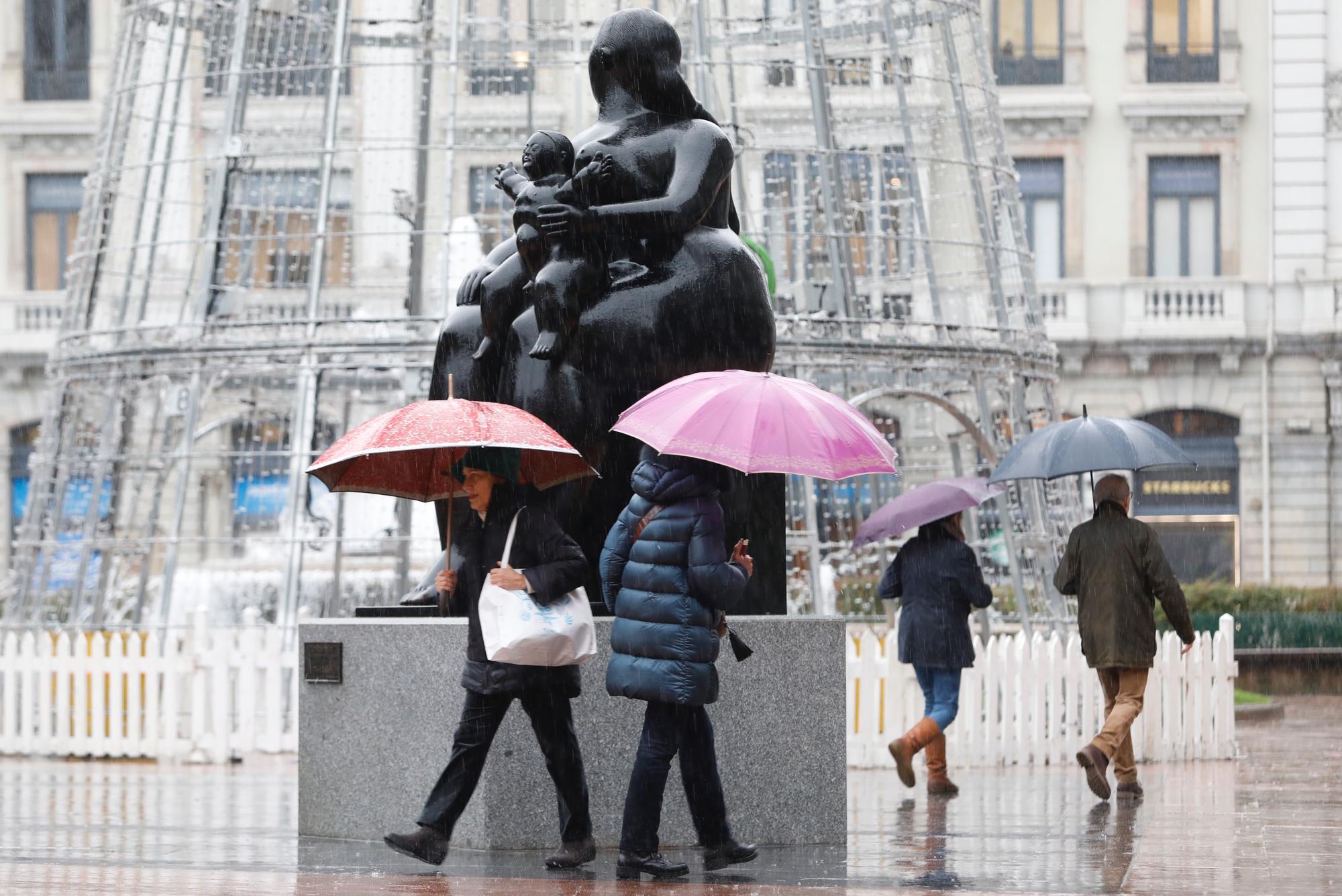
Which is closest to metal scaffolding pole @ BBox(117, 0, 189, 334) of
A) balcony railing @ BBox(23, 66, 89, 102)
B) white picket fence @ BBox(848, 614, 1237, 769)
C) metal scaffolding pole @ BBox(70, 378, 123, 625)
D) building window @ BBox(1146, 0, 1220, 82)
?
metal scaffolding pole @ BBox(70, 378, 123, 625)

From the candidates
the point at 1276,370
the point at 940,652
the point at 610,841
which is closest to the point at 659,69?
the point at 610,841

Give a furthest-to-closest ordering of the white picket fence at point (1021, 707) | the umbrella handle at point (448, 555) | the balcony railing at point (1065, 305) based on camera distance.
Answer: the balcony railing at point (1065, 305), the white picket fence at point (1021, 707), the umbrella handle at point (448, 555)

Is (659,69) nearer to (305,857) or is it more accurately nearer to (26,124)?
(305,857)

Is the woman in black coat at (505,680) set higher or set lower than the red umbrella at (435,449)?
lower

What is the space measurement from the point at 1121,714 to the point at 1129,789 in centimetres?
75

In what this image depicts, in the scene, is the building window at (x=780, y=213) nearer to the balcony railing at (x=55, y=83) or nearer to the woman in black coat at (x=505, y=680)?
the woman in black coat at (x=505, y=680)

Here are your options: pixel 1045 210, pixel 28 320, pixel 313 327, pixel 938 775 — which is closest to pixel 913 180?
pixel 313 327

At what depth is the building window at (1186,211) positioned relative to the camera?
38.9 meters

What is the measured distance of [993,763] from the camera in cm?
1487

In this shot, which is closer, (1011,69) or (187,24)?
(187,24)

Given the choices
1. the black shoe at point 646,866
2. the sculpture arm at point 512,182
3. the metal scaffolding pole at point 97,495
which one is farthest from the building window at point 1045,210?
the black shoe at point 646,866

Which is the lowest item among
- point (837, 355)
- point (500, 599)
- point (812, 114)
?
point (500, 599)

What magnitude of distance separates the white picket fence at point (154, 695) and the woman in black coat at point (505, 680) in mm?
7144

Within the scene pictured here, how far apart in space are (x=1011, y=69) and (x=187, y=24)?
24.0 metres
